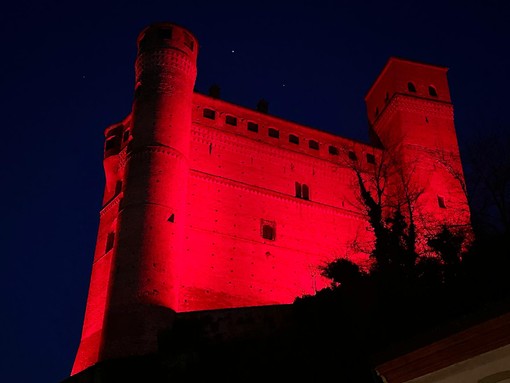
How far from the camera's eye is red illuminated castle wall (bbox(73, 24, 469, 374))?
19422mm

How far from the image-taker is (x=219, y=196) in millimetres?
23188

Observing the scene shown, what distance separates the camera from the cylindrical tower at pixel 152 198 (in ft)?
59.9

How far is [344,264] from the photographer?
17.9m

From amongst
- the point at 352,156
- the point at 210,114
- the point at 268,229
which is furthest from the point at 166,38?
the point at 352,156

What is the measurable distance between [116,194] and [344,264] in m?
9.75

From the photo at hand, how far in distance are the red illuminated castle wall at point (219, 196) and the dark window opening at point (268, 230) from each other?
0.05 m

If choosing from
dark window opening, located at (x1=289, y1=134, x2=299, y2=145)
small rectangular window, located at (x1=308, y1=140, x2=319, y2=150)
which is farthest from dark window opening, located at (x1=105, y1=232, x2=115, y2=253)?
small rectangular window, located at (x1=308, y1=140, x2=319, y2=150)

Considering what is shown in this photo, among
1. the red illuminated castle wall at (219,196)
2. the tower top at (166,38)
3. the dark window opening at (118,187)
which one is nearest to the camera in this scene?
the red illuminated castle wall at (219,196)

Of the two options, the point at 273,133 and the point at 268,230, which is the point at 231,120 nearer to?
the point at 273,133

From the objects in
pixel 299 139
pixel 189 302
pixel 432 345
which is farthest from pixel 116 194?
pixel 432 345

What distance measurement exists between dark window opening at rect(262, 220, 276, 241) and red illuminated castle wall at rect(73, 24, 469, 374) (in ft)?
0.15

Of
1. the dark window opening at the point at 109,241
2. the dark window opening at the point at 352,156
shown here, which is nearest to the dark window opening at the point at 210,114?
the dark window opening at the point at 109,241

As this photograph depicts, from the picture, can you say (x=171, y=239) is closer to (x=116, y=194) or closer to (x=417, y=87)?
(x=116, y=194)

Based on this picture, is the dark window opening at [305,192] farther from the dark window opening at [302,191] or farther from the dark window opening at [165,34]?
the dark window opening at [165,34]
